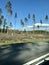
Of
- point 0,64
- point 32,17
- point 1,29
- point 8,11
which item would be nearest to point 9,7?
point 8,11

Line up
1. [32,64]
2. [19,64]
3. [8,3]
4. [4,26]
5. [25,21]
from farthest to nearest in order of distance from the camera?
[25,21] < [4,26] < [8,3] < [19,64] < [32,64]

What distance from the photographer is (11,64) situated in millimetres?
9312

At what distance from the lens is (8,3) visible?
9806cm

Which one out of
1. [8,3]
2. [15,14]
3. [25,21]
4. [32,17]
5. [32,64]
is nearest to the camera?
[32,64]

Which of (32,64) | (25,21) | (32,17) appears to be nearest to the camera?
(32,64)

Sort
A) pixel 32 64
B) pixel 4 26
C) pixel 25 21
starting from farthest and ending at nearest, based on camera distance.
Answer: pixel 25 21 → pixel 4 26 → pixel 32 64

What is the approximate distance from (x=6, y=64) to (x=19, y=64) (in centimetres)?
56

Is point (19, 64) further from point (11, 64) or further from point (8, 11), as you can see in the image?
point (8, 11)

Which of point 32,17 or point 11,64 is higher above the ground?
point 32,17

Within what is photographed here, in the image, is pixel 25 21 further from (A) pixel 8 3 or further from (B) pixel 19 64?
(B) pixel 19 64

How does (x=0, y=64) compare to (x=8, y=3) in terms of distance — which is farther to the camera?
(x=8, y=3)

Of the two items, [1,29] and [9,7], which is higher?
[9,7]

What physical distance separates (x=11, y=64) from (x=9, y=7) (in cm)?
9167

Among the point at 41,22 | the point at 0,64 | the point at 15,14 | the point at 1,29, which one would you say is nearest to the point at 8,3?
the point at 15,14
